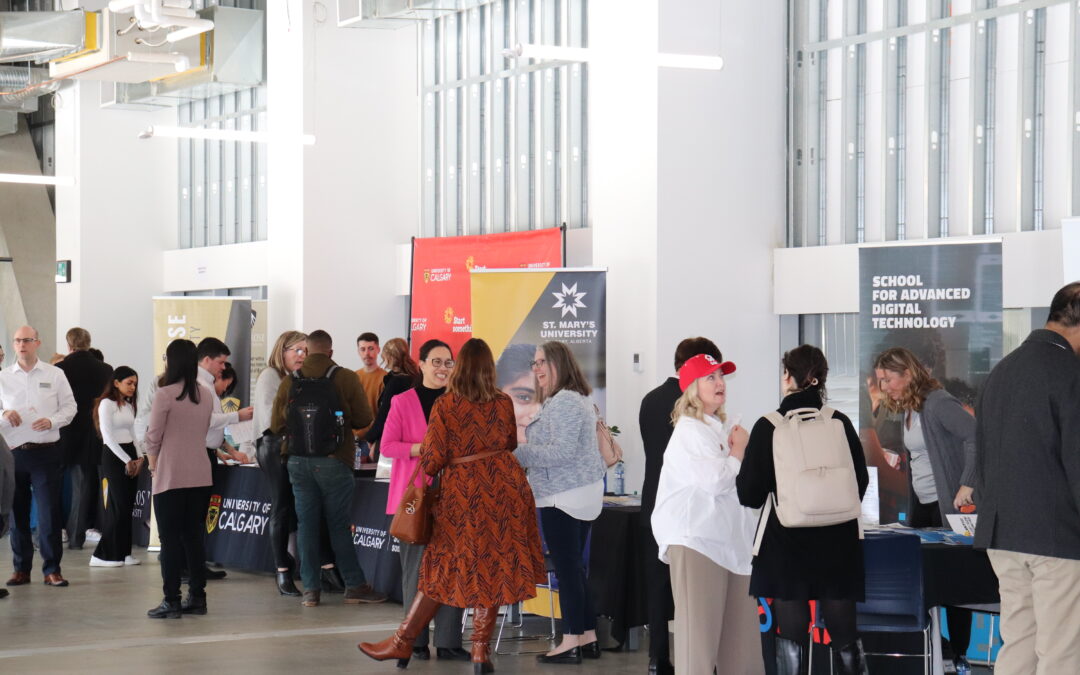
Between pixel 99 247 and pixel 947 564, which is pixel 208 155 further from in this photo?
pixel 947 564

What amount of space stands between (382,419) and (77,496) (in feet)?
13.1

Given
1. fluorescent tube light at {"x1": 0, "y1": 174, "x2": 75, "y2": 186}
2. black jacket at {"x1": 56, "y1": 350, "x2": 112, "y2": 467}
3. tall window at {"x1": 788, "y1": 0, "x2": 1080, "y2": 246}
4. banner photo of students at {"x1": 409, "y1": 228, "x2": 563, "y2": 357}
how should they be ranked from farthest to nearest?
fluorescent tube light at {"x1": 0, "y1": 174, "x2": 75, "y2": 186}, banner photo of students at {"x1": 409, "y1": 228, "x2": 563, "y2": 357}, black jacket at {"x1": 56, "y1": 350, "x2": 112, "y2": 467}, tall window at {"x1": 788, "y1": 0, "x2": 1080, "y2": 246}

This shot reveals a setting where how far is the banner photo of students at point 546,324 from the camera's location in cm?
841

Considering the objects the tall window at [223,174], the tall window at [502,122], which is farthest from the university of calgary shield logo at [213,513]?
the tall window at [223,174]

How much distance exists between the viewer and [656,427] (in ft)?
17.4

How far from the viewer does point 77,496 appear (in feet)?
32.6

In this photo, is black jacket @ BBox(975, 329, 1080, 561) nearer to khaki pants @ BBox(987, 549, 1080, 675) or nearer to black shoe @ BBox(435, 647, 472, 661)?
khaki pants @ BBox(987, 549, 1080, 675)

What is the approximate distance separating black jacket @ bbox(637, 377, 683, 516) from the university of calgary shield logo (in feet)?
14.1

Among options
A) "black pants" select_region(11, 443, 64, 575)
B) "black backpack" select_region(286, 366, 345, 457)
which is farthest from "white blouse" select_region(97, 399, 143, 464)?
"black backpack" select_region(286, 366, 345, 457)

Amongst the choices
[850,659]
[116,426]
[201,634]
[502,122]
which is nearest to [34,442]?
[116,426]

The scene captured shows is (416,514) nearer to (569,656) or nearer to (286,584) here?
(569,656)

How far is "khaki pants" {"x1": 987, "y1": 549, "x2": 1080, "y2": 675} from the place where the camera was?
3.76m

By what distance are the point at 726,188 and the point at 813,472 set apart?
441 centimetres

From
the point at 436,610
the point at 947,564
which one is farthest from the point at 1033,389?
the point at 436,610
